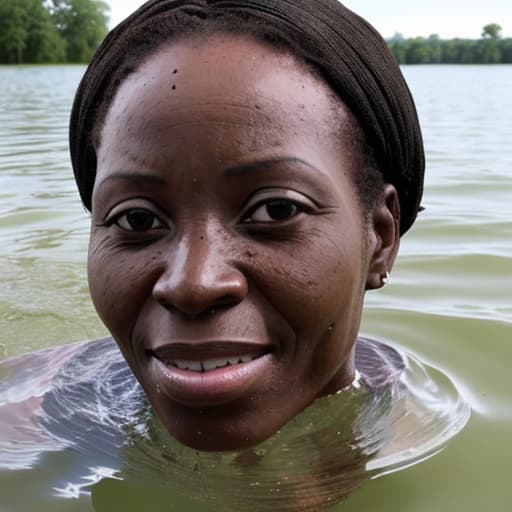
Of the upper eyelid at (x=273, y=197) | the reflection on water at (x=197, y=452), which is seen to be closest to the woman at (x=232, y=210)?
the upper eyelid at (x=273, y=197)

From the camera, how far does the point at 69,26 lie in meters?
78.4

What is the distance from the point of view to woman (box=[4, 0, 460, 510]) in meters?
2.02

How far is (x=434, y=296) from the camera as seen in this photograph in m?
4.12

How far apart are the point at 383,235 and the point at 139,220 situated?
79 centimetres

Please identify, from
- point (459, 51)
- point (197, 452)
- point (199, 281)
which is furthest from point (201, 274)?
point (459, 51)

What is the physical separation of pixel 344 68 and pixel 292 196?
475 millimetres

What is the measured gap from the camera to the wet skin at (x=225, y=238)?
6.59 feet

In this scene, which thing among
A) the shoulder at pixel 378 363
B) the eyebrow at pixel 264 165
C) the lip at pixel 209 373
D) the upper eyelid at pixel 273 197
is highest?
the eyebrow at pixel 264 165

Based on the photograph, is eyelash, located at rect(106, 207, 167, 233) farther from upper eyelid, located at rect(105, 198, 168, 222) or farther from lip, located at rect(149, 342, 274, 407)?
lip, located at rect(149, 342, 274, 407)

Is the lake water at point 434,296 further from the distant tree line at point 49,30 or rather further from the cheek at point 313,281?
the distant tree line at point 49,30

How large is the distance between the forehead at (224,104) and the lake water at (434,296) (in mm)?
991

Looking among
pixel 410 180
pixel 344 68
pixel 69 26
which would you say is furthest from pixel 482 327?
pixel 69 26

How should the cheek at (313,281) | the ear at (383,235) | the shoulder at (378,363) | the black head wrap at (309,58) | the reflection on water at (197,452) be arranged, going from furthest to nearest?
1. the shoulder at (378,363)
2. the ear at (383,235)
3. the reflection on water at (197,452)
4. the black head wrap at (309,58)
5. the cheek at (313,281)

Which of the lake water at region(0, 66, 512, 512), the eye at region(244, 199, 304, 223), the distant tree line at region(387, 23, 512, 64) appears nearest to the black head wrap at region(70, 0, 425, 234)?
the eye at region(244, 199, 304, 223)
